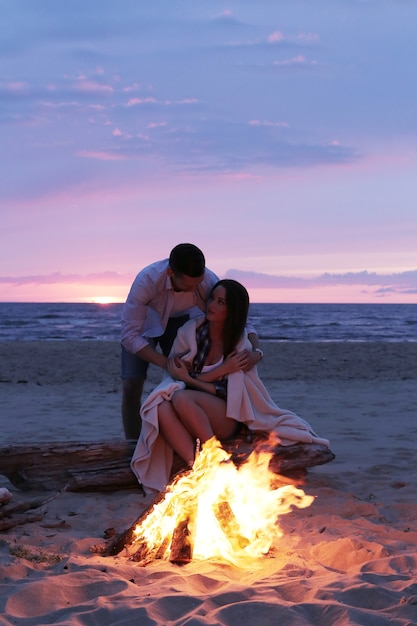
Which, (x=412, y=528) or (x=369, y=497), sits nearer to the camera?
(x=412, y=528)

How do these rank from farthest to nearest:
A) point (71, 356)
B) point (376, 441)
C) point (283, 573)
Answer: point (71, 356), point (376, 441), point (283, 573)

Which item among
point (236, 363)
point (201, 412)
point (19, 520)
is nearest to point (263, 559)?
point (201, 412)

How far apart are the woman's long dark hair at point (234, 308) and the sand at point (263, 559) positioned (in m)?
1.34

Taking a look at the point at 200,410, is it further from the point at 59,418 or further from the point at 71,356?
the point at 71,356

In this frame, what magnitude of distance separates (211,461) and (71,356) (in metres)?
13.5

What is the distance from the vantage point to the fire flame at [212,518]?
3928 millimetres

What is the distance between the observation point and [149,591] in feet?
11.0

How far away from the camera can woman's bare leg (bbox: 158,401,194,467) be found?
5.24 m

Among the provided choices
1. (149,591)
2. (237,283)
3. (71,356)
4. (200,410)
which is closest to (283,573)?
(149,591)

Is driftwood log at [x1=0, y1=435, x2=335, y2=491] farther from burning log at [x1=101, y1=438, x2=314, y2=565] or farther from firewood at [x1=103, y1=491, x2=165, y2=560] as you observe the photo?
firewood at [x1=103, y1=491, x2=165, y2=560]

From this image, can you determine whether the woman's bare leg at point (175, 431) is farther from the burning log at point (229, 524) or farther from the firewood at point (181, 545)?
the firewood at point (181, 545)

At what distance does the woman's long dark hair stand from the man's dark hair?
271mm

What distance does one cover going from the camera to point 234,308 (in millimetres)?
5465

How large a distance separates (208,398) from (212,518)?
57.4 inches
